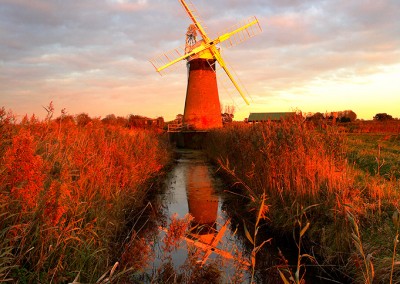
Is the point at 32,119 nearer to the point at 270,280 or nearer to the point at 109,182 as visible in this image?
the point at 109,182

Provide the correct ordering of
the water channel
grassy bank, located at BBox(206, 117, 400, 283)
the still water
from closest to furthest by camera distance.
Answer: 1. the water channel
2. the still water
3. grassy bank, located at BBox(206, 117, 400, 283)

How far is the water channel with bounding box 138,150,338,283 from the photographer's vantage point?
4.22 meters

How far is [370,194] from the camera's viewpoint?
6297 mm

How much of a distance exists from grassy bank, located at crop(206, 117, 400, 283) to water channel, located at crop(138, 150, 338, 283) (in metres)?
0.45

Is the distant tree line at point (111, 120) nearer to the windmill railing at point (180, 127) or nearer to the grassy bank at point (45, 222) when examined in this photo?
the grassy bank at point (45, 222)

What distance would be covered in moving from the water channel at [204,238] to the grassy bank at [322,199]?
17.9 inches

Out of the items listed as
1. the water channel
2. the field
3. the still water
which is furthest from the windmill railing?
the field

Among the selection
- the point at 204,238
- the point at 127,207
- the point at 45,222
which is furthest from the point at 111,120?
the point at 45,222

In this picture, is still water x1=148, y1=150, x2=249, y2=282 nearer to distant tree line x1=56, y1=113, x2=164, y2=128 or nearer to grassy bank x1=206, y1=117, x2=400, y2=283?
grassy bank x1=206, y1=117, x2=400, y2=283

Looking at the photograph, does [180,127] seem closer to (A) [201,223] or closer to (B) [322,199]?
(A) [201,223]

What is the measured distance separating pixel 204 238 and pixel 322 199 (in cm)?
217

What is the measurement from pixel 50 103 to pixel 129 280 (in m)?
2.43

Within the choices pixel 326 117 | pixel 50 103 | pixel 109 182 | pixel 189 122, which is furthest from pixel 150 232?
pixel 189 122

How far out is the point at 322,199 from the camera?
626cm
